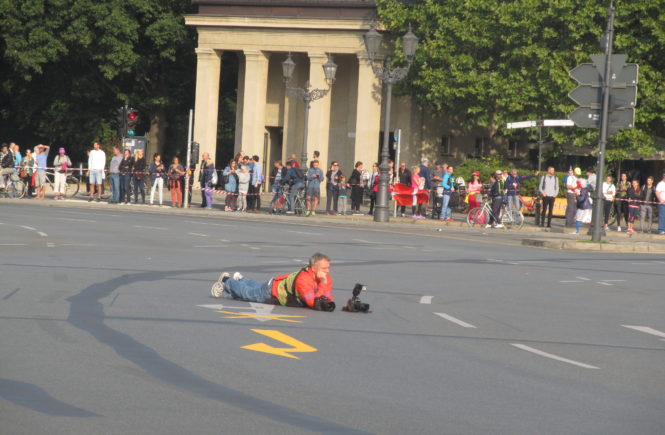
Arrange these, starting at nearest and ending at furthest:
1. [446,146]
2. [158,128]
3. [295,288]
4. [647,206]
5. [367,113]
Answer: [295,288]
[647,206]
[367,113]
[446,146]
[158,128]

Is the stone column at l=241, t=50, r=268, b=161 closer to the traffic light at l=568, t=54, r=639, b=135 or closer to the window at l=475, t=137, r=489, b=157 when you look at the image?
the window at l=475, t=137, r=489, b=157

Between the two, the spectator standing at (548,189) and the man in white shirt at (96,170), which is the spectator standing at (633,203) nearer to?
the spectator standing at (548,189)

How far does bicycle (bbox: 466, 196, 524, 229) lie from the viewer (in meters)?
34.9

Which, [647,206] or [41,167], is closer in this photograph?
[647,206]

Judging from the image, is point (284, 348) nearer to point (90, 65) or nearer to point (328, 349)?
point (328, 349)

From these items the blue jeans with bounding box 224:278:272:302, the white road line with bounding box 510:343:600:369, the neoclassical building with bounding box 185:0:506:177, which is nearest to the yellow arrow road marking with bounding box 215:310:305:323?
the blue jeans with bounding box 224:278:272:302

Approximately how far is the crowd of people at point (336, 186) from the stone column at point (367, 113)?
13.9 meters

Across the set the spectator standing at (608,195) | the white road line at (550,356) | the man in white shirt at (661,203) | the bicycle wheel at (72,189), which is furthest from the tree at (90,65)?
the white road line at (550,356)

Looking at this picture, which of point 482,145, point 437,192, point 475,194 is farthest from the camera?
point 482,145

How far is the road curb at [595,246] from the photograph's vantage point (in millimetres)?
26641

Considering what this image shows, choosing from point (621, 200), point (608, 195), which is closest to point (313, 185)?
point (608, 195)

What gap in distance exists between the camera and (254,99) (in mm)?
56125

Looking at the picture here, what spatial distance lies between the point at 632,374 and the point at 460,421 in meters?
2.82

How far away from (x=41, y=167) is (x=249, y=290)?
27320 mm
